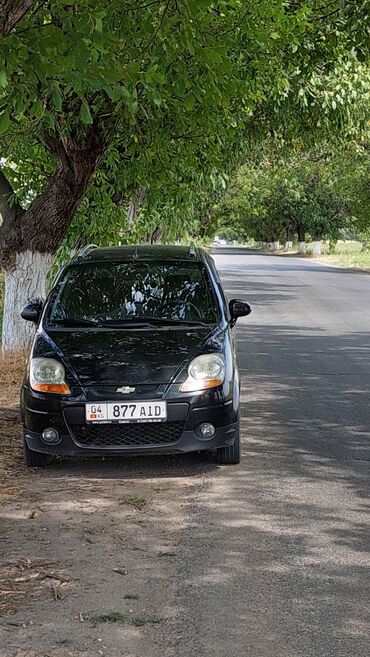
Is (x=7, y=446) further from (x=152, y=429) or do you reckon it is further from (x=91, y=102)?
(x=91, y=102)

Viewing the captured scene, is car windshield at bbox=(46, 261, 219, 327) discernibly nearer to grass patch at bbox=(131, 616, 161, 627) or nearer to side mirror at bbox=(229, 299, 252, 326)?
side mirror at bbox=(229, 299, 252, 326)

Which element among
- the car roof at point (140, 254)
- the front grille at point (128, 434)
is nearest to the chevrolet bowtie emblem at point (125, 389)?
the front grille at point (128, 434)

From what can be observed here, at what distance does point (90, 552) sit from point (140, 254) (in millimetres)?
3626

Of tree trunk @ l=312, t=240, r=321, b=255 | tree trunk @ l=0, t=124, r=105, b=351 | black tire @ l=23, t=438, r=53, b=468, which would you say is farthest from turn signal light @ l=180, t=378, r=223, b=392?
tree trunk @ l=312, t=240, r=321, b=255

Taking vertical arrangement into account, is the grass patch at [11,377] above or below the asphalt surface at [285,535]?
below

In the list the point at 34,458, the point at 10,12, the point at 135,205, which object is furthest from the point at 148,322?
the point at 135,205

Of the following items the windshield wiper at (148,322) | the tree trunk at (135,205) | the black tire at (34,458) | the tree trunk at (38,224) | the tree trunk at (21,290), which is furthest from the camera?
the tree trunk at (135,205)

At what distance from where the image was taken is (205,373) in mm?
6410

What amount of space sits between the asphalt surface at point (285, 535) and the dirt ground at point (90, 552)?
0.14 m

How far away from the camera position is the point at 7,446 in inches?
288

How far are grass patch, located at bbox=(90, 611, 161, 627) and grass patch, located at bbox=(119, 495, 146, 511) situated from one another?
1636 mm

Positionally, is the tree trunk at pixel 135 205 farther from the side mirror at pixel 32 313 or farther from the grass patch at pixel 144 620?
the grass patch at pixel 144 620

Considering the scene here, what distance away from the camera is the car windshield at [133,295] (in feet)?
23.2

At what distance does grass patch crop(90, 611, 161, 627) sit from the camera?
12.9 feet
